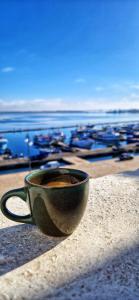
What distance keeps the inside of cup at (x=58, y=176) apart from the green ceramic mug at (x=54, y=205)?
2.0 inches

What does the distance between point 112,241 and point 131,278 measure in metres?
0.17

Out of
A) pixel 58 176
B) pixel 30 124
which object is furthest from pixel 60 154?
pixel 30 124

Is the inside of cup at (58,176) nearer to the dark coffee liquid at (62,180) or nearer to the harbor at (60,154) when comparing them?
the dark coffee liquid at (62,180)

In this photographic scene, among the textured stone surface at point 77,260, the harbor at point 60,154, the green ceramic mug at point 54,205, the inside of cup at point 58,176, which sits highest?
the inside of cup at point 58,176

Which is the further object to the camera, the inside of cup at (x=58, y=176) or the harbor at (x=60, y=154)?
the harbor at (x=60, y=154)

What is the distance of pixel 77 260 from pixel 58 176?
0.30 m

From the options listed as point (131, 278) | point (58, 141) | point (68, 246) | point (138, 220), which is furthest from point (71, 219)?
point (58, 141)

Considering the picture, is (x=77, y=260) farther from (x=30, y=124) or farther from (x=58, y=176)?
(x=30, y=124)

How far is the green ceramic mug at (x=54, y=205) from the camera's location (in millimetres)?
667

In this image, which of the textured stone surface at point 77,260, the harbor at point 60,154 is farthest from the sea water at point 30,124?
the textured stone surface at point 77,260

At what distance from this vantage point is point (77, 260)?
0.68 m

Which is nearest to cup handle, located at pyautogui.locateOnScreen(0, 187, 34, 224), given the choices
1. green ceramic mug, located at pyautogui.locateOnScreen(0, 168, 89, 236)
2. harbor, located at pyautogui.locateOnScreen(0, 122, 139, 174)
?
green ceramic mug, located at pyautogui.locateOnScreen(0, 168, 89, 236)

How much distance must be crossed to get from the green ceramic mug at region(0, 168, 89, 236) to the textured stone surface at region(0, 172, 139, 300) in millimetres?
77

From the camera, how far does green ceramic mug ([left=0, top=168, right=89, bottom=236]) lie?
26.2 inches
